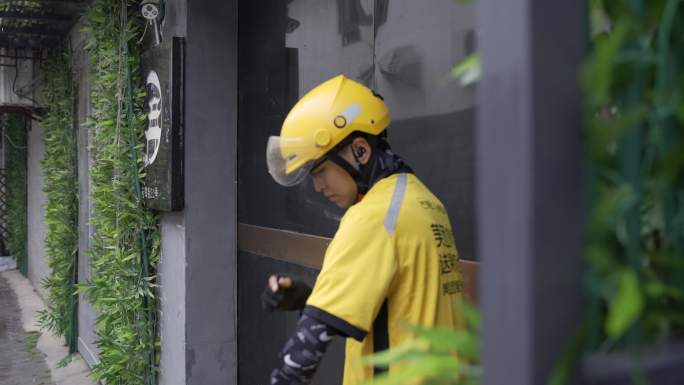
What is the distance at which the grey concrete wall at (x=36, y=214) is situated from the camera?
10953 mm

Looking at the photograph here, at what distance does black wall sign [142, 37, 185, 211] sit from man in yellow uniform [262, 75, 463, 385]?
2.13 metres

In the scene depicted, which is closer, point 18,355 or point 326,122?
point 326,122

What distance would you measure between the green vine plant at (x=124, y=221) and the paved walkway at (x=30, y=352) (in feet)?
6.89

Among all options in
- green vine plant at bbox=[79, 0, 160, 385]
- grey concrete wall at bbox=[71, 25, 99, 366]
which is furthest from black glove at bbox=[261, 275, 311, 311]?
grey concrete wall at bbox=[71, 25, 99, 366]

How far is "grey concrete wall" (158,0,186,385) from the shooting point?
4.60m

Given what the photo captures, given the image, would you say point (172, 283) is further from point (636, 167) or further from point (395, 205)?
point (636, 167)

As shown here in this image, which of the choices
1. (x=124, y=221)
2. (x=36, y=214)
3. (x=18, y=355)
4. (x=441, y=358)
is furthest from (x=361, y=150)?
(x=36, y=214)

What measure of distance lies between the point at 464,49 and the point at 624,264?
77.6 inches

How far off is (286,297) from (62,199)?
642cm

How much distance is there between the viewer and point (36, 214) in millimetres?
11875

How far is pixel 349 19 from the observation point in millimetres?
3615

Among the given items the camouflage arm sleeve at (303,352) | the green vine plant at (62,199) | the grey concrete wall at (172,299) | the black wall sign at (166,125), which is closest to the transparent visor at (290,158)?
the camouflage arm sleeve at (303,352)

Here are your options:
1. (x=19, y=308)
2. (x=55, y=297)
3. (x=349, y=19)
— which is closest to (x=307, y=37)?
(x=349, y=19)

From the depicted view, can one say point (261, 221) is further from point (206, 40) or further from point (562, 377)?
point (562, 377)
